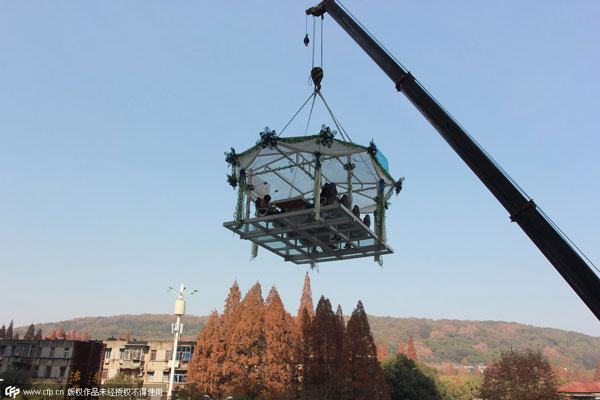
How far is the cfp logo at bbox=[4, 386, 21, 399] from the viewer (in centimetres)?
1139

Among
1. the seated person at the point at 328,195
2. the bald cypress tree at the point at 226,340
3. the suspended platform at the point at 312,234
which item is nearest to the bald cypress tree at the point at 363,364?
the bald cypress tree at the point at 226,340

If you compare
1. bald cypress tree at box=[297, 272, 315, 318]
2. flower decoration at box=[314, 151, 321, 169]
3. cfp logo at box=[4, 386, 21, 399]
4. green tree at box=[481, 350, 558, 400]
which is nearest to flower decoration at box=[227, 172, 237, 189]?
flower decoration at box=[314, 151, 321, 169]

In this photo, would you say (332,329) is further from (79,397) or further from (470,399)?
(470,399)

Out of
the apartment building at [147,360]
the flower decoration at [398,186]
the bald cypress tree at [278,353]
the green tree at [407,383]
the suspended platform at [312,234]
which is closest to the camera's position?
the suspended platform at [312,234]

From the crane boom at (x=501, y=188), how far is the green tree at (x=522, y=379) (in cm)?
3641

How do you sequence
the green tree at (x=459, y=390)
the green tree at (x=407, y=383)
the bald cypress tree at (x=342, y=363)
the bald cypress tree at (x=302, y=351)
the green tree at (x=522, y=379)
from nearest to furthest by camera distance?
the bald cypress tree at (x=342, y=363)
the bald cypress tree at (x=302, y=351)
the green tree at (x=522, y=379)
the green tree at (x=407, y=383)
the green tree at (x=459, y=390)

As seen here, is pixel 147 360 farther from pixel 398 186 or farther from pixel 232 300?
pixel 398 186

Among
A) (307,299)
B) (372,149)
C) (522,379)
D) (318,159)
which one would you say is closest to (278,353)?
(307,299)

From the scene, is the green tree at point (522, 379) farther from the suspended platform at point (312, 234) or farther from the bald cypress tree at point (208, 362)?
the suspended platform at point (312, 234)

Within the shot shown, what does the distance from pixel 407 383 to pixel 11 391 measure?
125ft

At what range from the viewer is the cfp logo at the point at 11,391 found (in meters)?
11.4

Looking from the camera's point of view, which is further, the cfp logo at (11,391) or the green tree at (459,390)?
the green tree at (459,390)

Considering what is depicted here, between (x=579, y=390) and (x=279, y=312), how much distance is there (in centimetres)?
3626

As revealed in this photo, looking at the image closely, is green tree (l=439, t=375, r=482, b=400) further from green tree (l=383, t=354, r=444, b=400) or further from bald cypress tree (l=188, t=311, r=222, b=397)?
bald cypress tree (l=188, t=311, r=222, b=397)
